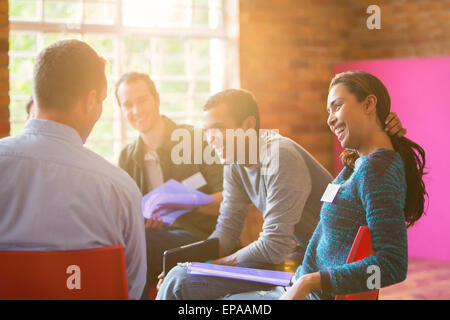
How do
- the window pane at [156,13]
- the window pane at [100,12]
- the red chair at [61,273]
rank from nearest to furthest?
1. the red chair at [61,273]
2. the window pane at [100,12]
3. the window pane at [156,13]

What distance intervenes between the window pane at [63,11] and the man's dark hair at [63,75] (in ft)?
8.43

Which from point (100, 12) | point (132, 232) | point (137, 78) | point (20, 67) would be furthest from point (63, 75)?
point (100, 12)

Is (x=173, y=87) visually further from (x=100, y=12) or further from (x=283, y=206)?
(x=283, y=206)

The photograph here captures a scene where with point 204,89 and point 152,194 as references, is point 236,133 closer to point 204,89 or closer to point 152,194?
point 152,194

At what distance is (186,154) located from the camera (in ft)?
8.59

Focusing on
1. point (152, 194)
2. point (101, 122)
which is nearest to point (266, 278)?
point (152, 194)

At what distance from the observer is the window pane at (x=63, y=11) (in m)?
3.55

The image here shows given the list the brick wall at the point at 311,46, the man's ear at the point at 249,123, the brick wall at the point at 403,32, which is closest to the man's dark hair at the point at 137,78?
the man's ear at the point at 249,123

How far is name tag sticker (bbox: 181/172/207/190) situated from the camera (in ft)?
8.17

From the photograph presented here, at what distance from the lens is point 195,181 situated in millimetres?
2510

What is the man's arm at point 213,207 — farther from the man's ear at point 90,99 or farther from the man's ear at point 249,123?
the man's ear at point 90,99

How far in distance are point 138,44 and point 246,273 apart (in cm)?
275

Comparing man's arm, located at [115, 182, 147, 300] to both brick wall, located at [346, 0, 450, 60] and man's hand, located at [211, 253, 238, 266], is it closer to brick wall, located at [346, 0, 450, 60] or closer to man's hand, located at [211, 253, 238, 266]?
man's hand, located at [211, 253, 238, 266]

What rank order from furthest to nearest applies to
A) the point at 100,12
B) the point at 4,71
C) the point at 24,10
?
the point at 100,12
the point at 24,10
the point at 4,71
